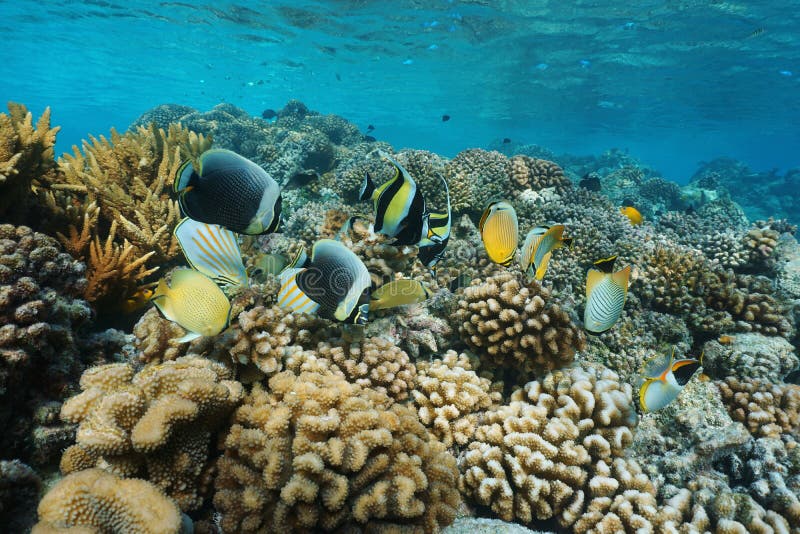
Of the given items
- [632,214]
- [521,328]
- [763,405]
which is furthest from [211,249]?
[632,214]

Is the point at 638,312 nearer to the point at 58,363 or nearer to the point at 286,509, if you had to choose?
the point at 286,509

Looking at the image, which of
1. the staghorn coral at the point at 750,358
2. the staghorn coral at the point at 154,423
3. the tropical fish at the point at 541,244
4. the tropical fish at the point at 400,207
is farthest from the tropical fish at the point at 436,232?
the staghorn coral at the point at 750,358

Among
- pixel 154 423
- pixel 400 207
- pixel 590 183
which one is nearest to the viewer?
pixel 154 423

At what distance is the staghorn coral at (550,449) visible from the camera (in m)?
2.76

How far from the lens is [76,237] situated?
134 inches

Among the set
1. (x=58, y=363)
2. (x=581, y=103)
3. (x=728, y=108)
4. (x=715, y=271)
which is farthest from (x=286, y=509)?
(x=728, y=108)

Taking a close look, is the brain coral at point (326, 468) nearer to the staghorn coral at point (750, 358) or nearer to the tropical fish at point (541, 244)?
the tropical fish at point (541, 244)

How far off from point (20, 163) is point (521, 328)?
4.74 meters

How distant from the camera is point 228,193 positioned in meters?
1.69

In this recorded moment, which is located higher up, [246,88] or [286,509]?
[286,509]

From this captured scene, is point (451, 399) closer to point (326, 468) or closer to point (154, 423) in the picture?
point (326, 468)

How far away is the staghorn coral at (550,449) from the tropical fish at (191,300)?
88.0 inches

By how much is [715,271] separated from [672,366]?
4110 mm

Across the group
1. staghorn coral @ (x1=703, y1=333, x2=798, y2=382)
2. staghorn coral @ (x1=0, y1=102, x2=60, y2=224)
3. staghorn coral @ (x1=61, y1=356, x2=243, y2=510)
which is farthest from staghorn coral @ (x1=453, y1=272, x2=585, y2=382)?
staghorn coral @ (x1=0, y1=102, x2=60, y2=224)
